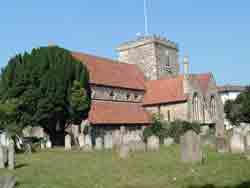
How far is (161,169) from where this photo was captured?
1133 cm

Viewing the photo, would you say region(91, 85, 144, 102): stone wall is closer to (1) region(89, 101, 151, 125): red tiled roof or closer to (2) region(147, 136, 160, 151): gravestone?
(1) region(89, 101, 151, 125): red tiled roof

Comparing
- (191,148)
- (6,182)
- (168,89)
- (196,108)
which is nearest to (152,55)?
(168,89)

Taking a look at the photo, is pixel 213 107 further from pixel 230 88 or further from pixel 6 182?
pixel 230 88

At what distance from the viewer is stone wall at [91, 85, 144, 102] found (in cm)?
3104

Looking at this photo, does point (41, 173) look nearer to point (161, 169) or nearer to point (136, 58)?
point (161, 169)

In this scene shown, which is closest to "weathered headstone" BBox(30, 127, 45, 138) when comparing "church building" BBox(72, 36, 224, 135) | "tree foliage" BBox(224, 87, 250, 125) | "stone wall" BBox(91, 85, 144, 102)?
"church building" BBox(72, 36, 224, 135)

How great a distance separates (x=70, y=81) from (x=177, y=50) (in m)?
20.1

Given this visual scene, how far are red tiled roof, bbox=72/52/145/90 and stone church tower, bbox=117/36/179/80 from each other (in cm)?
167

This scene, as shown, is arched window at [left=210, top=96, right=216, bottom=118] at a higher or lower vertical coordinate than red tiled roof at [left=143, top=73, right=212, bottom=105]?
lower

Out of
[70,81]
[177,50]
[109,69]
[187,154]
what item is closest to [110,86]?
[109,69]

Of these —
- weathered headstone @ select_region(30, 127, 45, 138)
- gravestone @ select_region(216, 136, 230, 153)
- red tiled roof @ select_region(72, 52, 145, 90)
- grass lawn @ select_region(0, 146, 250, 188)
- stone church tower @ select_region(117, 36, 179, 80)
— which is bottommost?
grass lawn @ select_region(0, 146, 250, 188)

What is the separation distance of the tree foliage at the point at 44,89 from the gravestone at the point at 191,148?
14.2m

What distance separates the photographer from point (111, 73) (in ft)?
114

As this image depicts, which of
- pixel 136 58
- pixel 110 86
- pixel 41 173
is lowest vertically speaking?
pixel 41 173
